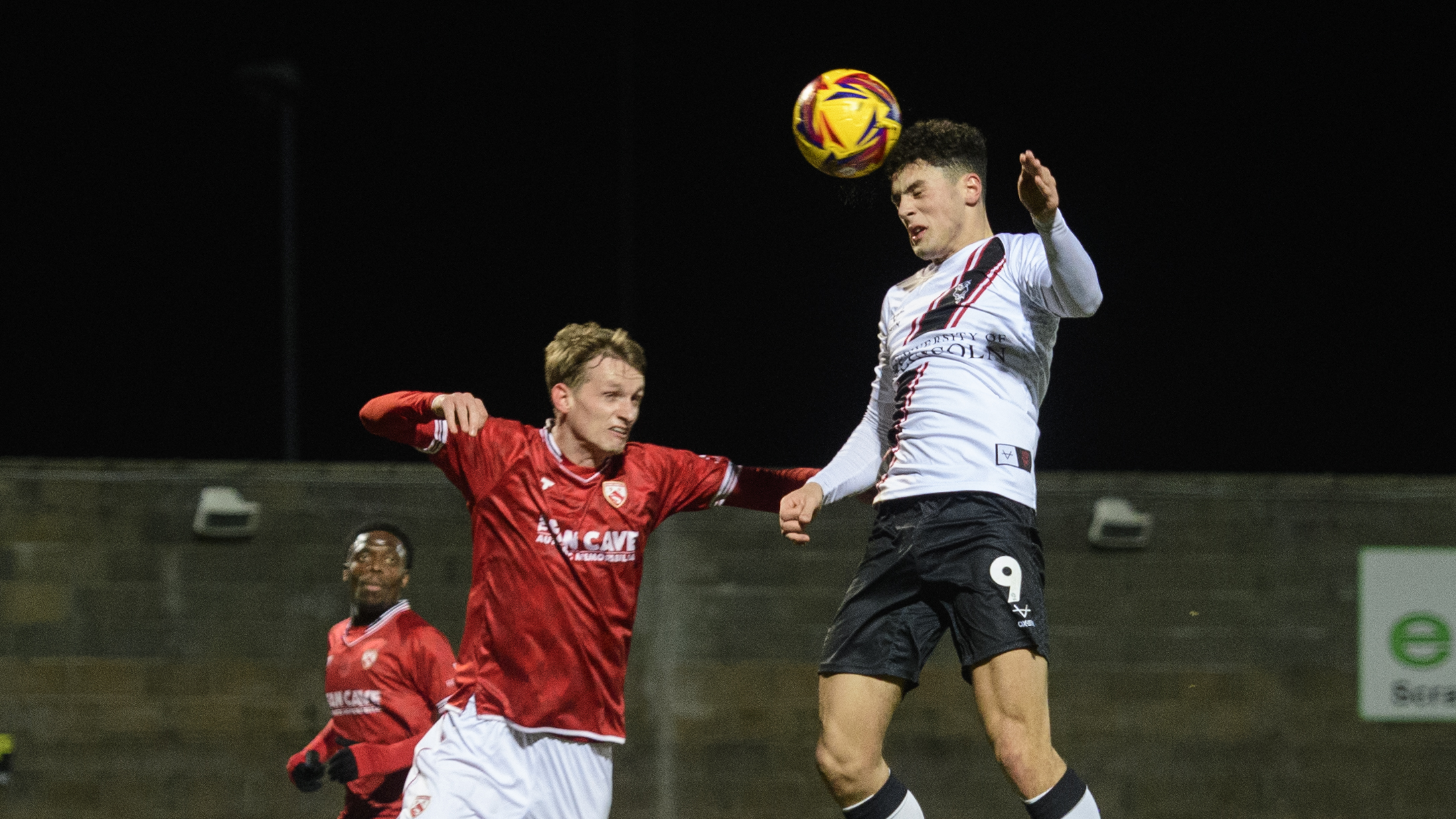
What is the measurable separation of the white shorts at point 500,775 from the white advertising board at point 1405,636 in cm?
538

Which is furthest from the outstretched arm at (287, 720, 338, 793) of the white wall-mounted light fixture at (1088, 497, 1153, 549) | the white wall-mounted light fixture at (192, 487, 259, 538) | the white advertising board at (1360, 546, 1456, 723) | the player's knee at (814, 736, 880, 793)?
the white advertising board at (1360, 546, 1456, 723)

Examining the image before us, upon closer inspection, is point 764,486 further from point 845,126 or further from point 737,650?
point 737,650

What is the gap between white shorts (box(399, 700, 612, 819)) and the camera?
3594 mm

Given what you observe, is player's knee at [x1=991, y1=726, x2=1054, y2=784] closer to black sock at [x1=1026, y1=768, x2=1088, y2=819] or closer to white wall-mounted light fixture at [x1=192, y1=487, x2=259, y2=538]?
black sock at [x1=1026, y1=768, x2=1088, y2=819]

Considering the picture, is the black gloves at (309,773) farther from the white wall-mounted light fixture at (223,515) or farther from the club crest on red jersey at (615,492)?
the white wall-mounted light fixture at (223,515)

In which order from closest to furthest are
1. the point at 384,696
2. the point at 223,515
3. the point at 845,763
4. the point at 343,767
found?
the point at 845,763, the point at 343,767, the point at 384,696, the point at 223,515

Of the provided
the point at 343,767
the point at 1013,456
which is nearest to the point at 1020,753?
the point at 1013,456

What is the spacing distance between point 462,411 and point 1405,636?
588 centimetres

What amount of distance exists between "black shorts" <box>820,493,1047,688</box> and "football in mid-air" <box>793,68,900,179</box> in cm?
106

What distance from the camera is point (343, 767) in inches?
200

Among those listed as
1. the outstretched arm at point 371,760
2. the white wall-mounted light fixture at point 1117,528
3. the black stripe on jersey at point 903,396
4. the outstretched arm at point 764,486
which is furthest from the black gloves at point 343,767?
the white wall-mounted light fixture at point 1117,528

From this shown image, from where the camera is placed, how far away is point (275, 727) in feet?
23.8

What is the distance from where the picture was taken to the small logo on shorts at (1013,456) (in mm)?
3689

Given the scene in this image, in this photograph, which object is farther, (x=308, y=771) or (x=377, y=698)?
(x=377, y=698)
